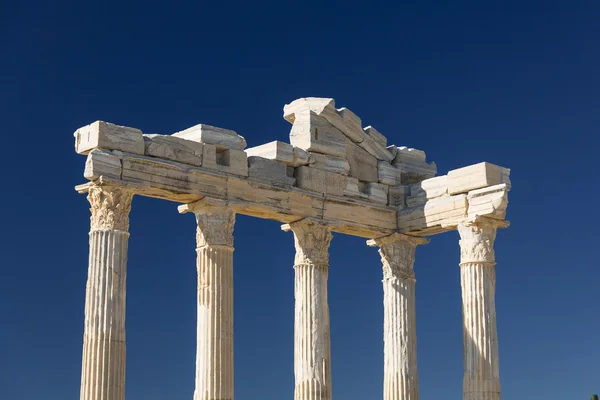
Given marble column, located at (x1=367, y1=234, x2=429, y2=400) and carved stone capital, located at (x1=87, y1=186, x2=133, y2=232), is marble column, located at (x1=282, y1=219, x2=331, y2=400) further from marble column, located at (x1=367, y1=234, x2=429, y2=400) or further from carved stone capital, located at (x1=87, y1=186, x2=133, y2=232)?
carved stone capital, located at (x1=87, y1=186, x2=133, y2=232)

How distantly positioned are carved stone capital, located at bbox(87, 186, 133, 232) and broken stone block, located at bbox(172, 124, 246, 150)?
3.40 metres

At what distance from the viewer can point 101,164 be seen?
3184cm

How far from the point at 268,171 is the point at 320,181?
7.26 ft

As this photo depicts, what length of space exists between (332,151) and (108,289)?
32.2 feet

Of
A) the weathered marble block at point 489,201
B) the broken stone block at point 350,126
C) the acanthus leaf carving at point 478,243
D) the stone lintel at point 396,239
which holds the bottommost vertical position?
the acanthus leaf carving at point 478,243

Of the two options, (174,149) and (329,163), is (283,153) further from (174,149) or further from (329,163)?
(174,149)

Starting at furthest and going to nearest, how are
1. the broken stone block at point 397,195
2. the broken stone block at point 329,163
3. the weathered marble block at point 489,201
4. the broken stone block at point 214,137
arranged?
the broken stone block at point 397,195 → the broken stone block at point 329,163 → the weathered marble block at point 489,201 → the broken stone block at point 214,137

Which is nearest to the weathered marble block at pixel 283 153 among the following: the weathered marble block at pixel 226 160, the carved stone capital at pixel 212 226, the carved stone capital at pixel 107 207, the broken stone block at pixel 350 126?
the weathered marble block at pixel 226 160

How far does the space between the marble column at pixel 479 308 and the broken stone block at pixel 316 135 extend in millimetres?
4933

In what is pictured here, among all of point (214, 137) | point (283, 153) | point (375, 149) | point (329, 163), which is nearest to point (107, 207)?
point (214, 137)

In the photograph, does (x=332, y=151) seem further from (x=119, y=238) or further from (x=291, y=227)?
(x=119, y=238)

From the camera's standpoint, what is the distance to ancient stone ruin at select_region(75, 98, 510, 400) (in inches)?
1259

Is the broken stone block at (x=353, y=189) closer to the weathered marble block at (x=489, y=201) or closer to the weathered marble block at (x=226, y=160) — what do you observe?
the weathered marble block at (x=489, y=201)

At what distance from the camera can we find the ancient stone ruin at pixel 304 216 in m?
32.0
